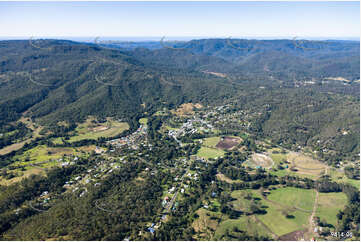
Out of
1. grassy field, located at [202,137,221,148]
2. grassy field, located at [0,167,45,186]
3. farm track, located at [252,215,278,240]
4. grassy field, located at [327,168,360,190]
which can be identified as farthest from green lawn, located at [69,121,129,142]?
grassy field, located at [327,168,360,190]

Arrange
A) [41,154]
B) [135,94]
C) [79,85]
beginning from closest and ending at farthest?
[41,154] < [135,94] < [79,85]

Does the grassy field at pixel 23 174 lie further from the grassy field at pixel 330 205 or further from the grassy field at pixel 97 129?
the grassy field at pixel 330 205

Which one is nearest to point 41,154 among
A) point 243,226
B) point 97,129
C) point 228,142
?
point 97,129

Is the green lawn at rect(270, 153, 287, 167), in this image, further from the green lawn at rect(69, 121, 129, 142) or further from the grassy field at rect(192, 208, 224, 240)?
the green lawn at rect(69, 121, 129, 142)

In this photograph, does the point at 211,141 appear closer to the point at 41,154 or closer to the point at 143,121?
the point at 143,121

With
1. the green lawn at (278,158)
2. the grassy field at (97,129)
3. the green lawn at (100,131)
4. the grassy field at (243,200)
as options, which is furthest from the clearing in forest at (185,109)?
the grassy field at (243,200)

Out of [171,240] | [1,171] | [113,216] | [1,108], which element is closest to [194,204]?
[171,240]
